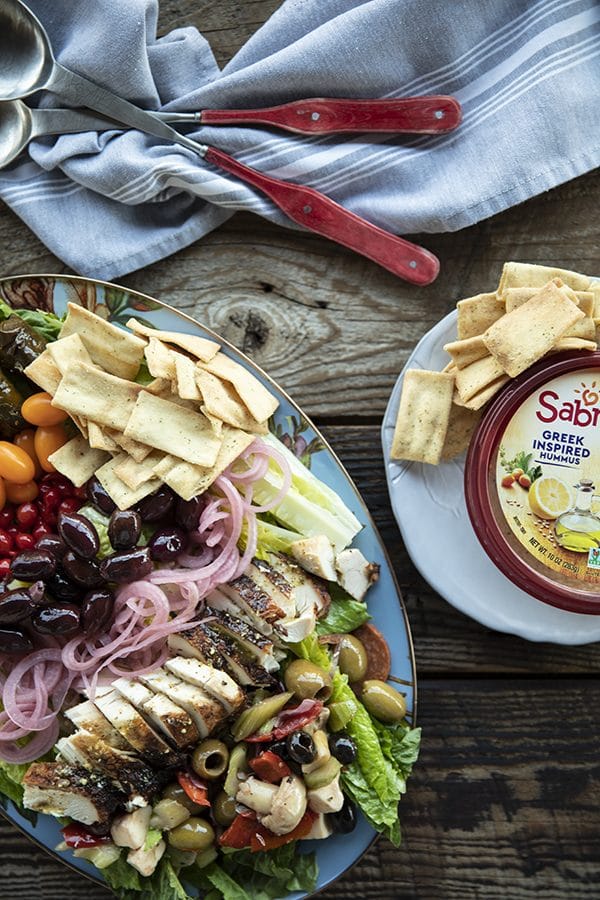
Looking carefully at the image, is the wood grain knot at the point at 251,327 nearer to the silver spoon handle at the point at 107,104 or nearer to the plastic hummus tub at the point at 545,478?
the silver spoon handle at the point at 107,104

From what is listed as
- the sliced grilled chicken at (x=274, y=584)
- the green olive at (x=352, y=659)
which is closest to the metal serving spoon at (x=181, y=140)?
the sliced grilled chicken at (x=274, y=584)

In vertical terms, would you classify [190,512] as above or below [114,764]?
above

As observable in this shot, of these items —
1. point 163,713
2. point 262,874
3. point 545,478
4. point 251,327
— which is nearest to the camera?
point 163,713

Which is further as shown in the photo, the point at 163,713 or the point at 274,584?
the point at 274,584

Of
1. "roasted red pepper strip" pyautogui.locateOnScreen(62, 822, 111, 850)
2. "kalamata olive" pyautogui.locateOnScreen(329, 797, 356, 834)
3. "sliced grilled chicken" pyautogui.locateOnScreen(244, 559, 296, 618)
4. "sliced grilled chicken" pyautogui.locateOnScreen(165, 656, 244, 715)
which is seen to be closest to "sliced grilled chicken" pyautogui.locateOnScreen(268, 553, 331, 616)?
"sliced grilled chicken" pyautogui.locateOnScreen(244, 559, 296, 618)

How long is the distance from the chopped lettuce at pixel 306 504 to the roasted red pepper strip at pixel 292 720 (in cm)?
36

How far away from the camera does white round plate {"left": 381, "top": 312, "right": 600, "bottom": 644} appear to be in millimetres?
1907

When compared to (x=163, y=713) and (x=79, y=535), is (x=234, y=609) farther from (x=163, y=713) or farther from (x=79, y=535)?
(x=79, y=535)

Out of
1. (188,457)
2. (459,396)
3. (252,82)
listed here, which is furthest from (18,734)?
(252,82)

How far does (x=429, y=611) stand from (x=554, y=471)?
49cm

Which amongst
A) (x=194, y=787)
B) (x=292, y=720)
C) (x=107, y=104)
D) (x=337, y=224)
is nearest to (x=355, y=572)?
(x=292, y=720)

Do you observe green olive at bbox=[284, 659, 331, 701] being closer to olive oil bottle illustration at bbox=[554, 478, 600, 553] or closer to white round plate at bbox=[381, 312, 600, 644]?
white round plate at bbox=[381, 312, 600, 644]

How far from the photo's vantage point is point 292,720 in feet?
5.76

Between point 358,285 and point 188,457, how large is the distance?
2.05 feet
